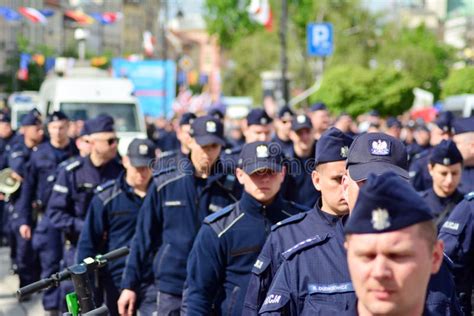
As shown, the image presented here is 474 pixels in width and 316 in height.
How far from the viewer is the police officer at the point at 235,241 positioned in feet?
18.7

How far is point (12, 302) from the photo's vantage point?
1180cm


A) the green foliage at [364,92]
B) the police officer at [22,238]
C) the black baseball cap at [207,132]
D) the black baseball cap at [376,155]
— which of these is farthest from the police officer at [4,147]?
the green foliage at [364,92]

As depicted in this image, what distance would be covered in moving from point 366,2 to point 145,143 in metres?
57.5

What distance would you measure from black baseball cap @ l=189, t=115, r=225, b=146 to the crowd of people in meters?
0.01

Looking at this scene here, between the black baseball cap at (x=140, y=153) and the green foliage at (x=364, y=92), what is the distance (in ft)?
134

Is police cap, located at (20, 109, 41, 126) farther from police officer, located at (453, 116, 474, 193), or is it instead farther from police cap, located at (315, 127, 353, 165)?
police cap, located at (315, 127, 353, 165)

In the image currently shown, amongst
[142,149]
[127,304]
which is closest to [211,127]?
[142,149]

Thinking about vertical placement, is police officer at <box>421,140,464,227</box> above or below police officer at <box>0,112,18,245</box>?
above

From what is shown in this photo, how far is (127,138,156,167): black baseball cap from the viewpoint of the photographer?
8.20 metres

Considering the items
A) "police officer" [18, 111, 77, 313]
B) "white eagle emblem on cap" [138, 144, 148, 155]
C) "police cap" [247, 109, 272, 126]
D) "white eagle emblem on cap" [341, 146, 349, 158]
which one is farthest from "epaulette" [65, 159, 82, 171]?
"white eagle emblem on cap" [341, 146, 349, 158]

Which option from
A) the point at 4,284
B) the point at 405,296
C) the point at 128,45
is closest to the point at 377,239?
the point at 405,296

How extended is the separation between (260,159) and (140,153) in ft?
7.75

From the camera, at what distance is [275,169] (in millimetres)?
6035

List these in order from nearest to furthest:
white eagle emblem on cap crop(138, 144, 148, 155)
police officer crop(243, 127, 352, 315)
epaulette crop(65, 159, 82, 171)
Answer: police officer crop(243, 127, 352, 315), white eagle emblem on cap crop(138, 144, 148, 155), epaulette crop(65, 159, 82, 171)
